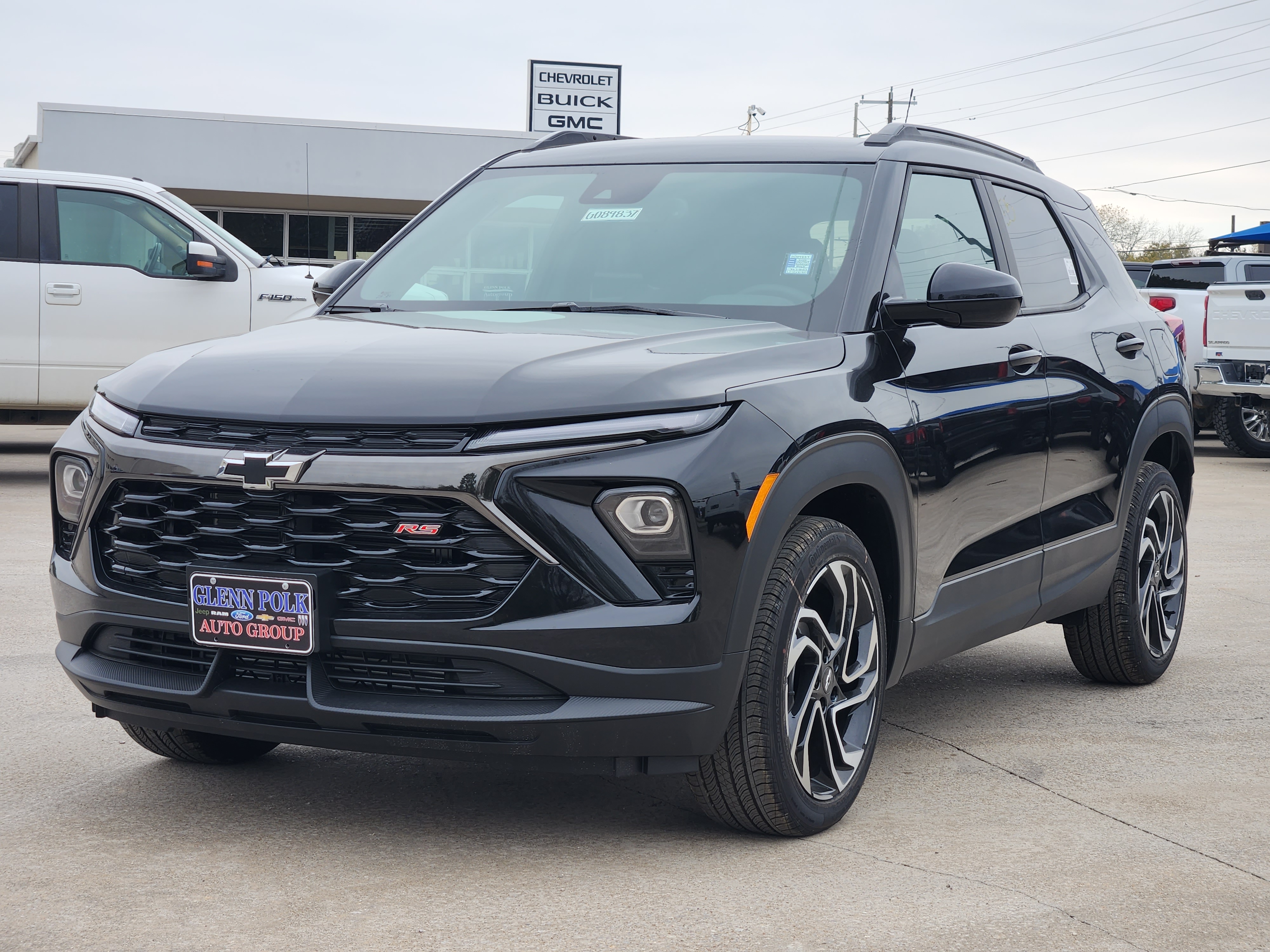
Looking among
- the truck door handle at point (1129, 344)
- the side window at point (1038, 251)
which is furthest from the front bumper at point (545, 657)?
the truck door handle at point (1129, 344)

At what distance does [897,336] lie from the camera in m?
4.08

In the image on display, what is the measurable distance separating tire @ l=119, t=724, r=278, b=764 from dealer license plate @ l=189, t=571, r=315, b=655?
31.7 inches

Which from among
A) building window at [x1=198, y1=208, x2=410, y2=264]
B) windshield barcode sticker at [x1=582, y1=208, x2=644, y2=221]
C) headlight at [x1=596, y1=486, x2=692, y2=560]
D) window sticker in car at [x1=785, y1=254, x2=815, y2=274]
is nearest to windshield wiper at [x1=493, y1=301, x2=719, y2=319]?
window sticker in car at [x1=785, y1=254, x2=815, y2=274]

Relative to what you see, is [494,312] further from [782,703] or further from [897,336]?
[782,703]

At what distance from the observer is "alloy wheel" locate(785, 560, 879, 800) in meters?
3.63

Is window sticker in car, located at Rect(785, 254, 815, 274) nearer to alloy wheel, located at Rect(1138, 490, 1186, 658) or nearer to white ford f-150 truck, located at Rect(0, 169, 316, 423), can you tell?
alloy wheel, located at Rect(1138, 490, 1186, 658)

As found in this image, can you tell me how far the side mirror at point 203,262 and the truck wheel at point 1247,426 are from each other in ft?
34.5

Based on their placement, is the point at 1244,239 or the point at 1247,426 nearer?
the point at 1247,426

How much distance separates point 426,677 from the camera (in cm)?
327

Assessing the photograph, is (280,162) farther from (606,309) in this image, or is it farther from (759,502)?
(759,502)

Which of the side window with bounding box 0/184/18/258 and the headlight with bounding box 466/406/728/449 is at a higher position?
the side window with bounding box 0/184/18/258

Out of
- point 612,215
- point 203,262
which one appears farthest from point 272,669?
point 203,262

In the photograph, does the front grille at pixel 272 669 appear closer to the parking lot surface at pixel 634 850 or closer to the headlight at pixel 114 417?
the parking lot surface at pixel 634 850

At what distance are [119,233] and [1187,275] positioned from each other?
11.4m
